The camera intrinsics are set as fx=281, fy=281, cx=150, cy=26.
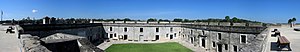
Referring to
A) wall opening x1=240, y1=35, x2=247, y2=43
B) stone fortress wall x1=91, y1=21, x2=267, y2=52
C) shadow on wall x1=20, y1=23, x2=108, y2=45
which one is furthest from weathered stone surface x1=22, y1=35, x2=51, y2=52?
wall opening x1=240, y1=35, x2=247, y2=43

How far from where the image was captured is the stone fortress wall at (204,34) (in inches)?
972

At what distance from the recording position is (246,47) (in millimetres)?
25250

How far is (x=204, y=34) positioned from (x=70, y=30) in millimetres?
15700

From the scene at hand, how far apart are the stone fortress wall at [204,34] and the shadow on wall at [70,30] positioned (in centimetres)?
344

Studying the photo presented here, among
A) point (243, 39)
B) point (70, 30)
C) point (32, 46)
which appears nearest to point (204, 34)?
point (243, 39)

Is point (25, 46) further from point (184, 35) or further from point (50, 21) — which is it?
point (184, 35)

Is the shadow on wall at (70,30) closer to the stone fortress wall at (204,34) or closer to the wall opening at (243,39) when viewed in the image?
the stone fortress wall at (204,34)

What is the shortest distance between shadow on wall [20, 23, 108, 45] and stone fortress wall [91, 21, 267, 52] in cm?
344

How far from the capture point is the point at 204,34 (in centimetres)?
3419

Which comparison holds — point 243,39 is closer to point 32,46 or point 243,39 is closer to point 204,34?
point 204,34

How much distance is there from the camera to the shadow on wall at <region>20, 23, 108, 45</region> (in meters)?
21.6

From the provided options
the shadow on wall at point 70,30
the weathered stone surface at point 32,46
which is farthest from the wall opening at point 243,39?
the weathered stone surface at point 32,46

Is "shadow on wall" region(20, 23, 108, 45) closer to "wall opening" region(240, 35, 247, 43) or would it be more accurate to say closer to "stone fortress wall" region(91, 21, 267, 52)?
"stone fortress wall" region(91, 21, 267, 52)

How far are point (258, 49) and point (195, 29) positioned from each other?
49.2ft
